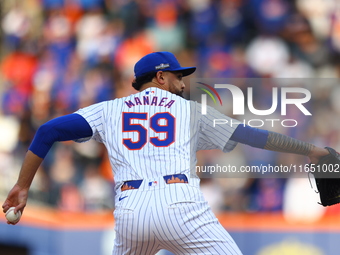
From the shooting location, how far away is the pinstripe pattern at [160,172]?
3031 millimetres

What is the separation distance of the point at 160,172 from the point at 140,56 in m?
5.34

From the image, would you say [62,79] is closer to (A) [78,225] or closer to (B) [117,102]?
(A) [78,225]

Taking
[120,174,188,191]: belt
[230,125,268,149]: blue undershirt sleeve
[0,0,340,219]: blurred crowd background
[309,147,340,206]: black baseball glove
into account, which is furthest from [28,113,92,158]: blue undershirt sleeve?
[0,0,340,219]: blurred crowd background

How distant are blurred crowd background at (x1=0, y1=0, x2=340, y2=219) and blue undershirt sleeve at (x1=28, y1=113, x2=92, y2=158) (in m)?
3.54

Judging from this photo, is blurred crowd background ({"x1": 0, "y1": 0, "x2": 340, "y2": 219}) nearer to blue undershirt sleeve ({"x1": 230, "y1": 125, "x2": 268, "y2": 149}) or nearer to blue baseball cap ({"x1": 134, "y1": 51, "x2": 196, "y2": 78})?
blue undershirt sleeve ({"x1": 230, "y1": 125, "x2": 268, "y2": 149})

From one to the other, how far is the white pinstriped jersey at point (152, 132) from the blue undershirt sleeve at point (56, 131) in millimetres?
59

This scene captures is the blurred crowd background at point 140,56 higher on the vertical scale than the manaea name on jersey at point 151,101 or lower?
higher

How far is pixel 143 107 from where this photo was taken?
329 centimetres

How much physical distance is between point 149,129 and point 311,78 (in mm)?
4565

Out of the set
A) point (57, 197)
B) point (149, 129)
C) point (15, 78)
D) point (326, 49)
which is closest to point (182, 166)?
point (149, 129)

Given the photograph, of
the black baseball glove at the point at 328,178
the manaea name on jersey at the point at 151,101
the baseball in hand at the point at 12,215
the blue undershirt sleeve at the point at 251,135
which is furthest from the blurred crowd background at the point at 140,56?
the baseball in hand at the point at 12,215

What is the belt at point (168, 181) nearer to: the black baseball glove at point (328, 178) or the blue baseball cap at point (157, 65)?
the blue baseball cap at point (157, 65)

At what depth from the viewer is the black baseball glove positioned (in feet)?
11.6

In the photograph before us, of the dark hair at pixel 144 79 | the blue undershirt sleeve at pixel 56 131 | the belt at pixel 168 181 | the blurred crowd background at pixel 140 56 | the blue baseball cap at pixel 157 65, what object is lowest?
the belt at pixel 168 181
